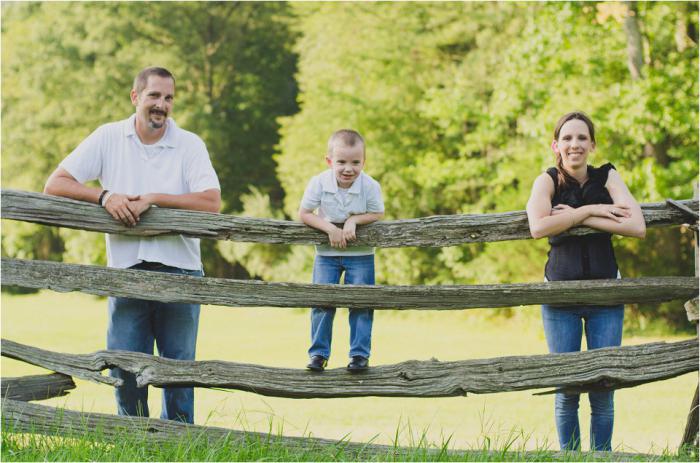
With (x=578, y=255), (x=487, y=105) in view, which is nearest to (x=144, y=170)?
(x=578, y=255)

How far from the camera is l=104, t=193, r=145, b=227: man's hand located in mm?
4344

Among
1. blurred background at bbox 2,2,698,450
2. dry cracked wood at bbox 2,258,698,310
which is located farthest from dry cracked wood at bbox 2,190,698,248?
blurred background at bbox 2,2,698,450

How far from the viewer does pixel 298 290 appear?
4387mm

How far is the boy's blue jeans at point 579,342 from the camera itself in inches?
179

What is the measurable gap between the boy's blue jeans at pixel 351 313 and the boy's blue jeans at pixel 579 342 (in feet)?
3.12

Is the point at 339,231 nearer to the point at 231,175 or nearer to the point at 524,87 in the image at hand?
the point at 524,87

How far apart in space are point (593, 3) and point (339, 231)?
988cm

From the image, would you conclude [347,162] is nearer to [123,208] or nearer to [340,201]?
[340,201]

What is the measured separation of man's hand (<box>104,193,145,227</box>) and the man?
19 centimetres

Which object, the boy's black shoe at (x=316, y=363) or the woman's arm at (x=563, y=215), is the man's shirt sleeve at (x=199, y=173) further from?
the woman's arm at (x=563, y=215)

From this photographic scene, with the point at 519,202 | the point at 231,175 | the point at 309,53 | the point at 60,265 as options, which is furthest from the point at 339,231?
the point at 231,175

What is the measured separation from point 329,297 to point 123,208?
1137 millimetres

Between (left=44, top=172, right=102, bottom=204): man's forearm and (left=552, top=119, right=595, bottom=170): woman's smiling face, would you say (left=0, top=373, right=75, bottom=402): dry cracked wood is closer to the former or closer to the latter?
(left=44, top=172, right=102, bottom=204): man's forearm

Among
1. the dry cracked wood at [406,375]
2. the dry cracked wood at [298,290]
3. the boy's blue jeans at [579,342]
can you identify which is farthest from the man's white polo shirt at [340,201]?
the boy's blue jeans at [579,342]
